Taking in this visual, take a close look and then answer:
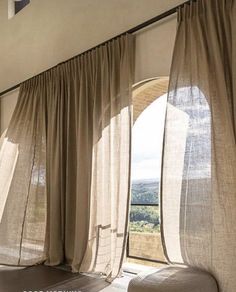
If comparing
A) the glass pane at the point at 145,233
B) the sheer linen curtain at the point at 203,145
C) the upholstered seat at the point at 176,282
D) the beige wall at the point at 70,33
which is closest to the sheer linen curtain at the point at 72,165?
the beige wall at the point at 70,33

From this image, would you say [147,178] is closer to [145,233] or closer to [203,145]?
[145,233]

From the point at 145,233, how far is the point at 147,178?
31.8 inches

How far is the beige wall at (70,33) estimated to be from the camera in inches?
118

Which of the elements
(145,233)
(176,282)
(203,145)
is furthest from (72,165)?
(176,282)

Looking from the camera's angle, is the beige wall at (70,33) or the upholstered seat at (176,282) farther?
the beige wall at (70,33)

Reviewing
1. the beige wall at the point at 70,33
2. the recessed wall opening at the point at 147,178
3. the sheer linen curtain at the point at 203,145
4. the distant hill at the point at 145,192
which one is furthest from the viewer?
the distant hill at the point at 145,192

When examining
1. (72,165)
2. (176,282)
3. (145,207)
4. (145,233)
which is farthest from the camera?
(145,233)

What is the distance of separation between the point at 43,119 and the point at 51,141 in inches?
14.2

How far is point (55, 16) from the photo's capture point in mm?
4273

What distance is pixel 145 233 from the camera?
14.9 ft

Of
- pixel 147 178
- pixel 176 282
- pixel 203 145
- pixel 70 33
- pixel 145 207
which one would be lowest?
pixel 176 282

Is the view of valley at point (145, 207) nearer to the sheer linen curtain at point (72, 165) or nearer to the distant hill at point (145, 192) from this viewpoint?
the distant hill at point (145, 192)

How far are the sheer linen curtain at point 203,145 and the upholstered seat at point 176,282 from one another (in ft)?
0.32

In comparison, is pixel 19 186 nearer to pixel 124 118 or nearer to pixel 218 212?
pixel 124 118
